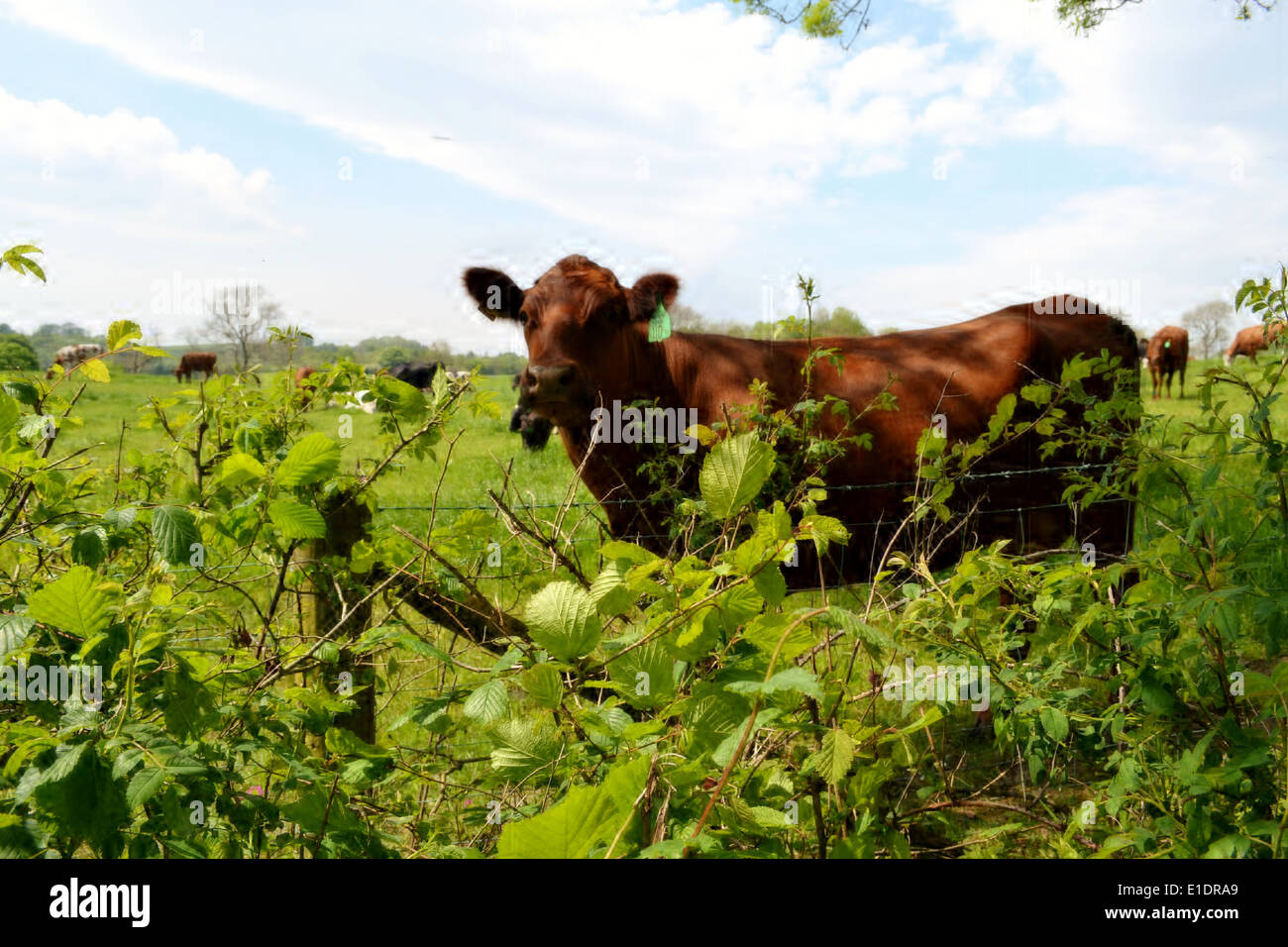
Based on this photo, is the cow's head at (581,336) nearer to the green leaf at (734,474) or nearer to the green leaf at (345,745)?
the green leaf at (345,745)

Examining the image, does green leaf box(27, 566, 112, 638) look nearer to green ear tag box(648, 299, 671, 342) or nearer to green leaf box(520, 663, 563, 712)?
green leaf box(520, 663, 563, 712)

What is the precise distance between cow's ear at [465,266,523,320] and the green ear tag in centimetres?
93

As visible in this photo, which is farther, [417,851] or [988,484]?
[988,484]

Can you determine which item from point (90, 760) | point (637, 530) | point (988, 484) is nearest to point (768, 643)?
point (90, 760)

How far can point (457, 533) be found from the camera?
197cm

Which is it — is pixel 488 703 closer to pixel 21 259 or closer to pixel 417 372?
pixel 21 259

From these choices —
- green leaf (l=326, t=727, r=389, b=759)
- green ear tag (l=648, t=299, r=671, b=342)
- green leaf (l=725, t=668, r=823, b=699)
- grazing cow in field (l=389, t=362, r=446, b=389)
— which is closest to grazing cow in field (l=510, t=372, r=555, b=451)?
green ear tag (l=648, t=299, r=671, b=342)

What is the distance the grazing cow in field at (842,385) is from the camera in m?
4.20

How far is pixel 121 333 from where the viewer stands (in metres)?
1.84

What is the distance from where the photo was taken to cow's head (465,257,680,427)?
414 centimetres

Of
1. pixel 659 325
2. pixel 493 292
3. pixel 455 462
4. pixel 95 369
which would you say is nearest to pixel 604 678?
pixel 95 369

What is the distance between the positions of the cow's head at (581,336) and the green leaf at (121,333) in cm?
231
